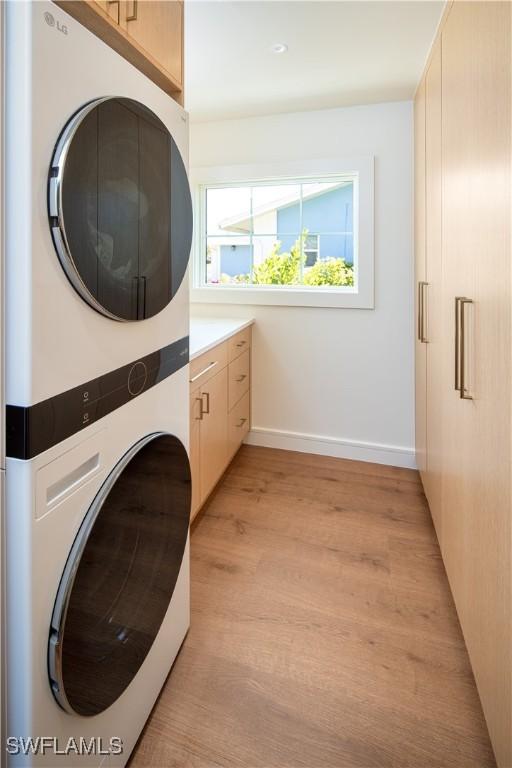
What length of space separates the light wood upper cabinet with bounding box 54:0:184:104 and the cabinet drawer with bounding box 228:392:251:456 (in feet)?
5.98

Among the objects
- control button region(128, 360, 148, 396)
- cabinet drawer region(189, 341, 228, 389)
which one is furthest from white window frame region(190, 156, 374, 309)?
control button region(128, 360, 148, 396)

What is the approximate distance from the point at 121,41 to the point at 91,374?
79 centimetres

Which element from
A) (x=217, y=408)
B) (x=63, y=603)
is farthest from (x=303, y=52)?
(x=63, y=603)

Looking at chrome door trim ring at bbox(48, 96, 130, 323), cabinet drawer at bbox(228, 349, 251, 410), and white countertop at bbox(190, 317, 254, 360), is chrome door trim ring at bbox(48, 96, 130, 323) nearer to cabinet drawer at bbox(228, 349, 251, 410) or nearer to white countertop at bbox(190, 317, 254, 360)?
white countertop at bbox(190, 317, 254, 360)

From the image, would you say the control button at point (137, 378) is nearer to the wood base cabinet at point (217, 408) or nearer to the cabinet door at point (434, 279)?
the wood base cabinet at point (217, 408)

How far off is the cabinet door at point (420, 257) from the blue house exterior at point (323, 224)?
0.52 meters

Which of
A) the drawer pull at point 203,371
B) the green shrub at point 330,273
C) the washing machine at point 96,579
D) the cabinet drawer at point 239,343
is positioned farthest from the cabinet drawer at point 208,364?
the green shrub at point 330,273

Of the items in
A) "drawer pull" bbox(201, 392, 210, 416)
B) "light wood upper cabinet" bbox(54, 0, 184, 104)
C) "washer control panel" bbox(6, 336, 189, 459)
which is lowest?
"drawer pull" bbox(201, 392, 210, 416)

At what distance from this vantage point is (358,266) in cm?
299

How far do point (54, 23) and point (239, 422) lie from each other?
2429 mm

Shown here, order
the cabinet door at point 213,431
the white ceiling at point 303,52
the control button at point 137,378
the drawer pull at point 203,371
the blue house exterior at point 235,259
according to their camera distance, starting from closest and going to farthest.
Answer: the control button at point 137,378
the white ceiling at point 303,52
the drawer pull at point 203,371
the cabinet door at point 213,431
the blue house exterior at point 235,259

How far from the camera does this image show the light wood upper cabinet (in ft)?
3.13

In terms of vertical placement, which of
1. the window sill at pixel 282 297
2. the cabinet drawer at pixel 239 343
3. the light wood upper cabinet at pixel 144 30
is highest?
the light wood upper cabinet at pixel 144 30

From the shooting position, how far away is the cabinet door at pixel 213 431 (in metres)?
2.28
